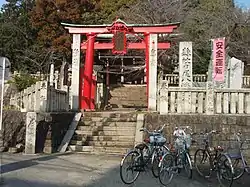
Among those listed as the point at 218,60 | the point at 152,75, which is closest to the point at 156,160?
the point at 218,60

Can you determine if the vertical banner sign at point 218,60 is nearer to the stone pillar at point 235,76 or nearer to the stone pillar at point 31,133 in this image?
the stone pillar at point 235,76

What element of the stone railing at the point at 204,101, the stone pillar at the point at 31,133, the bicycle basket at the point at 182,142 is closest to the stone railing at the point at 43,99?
the stone pillar at the point at 31,133

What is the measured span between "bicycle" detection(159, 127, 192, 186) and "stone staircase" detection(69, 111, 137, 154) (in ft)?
11.1

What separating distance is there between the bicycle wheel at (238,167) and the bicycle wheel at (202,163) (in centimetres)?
58

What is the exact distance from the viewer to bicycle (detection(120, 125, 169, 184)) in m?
7.63

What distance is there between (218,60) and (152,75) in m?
3.38

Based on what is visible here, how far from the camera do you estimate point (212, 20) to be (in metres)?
27.0

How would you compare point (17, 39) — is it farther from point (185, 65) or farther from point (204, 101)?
point (204, 101)

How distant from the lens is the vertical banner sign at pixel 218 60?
14156mm

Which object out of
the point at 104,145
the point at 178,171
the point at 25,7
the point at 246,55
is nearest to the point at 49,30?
the point at 25,7

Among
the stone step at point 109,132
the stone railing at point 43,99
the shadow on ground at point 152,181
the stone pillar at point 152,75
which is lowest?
the shadow on ground at point 152,181

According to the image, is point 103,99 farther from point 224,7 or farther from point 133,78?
point 224,7

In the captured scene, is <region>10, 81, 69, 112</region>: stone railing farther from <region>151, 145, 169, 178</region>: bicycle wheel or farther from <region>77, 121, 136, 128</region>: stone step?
<region>151, 145, 169, 178</region>: bicycle wheel

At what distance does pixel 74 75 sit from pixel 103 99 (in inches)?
321
